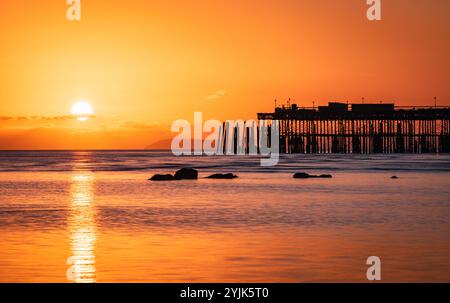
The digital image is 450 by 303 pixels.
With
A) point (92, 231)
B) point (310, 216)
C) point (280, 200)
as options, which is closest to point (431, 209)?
point (310, 216)

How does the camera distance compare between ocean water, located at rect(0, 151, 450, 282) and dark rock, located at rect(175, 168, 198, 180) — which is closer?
ocean water, located at rect(0, 151, 450, 282)

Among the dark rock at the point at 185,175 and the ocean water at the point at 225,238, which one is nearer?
the ocean water at the point at 225,238

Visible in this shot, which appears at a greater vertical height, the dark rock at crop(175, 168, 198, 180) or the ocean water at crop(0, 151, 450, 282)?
the ocean water at crop(0, 151, 450, 282)

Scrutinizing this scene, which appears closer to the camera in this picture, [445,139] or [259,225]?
[259,225]

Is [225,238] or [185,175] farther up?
[225,238]

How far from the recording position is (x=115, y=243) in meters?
26.2

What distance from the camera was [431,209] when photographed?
3938cm

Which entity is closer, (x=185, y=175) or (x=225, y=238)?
(x=225, y=238)

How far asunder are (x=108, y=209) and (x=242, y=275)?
75.9 feet

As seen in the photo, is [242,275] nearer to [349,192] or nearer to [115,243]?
[115,243]

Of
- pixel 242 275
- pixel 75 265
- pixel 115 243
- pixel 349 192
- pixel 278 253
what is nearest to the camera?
pixel 242 275

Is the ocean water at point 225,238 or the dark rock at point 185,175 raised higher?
the ocean water at point 225,238

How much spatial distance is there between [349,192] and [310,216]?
61.5ft

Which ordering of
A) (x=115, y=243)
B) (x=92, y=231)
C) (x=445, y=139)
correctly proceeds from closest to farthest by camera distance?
(x=115, y=243) → (x=92, y=231) → (x=445, y=139)
